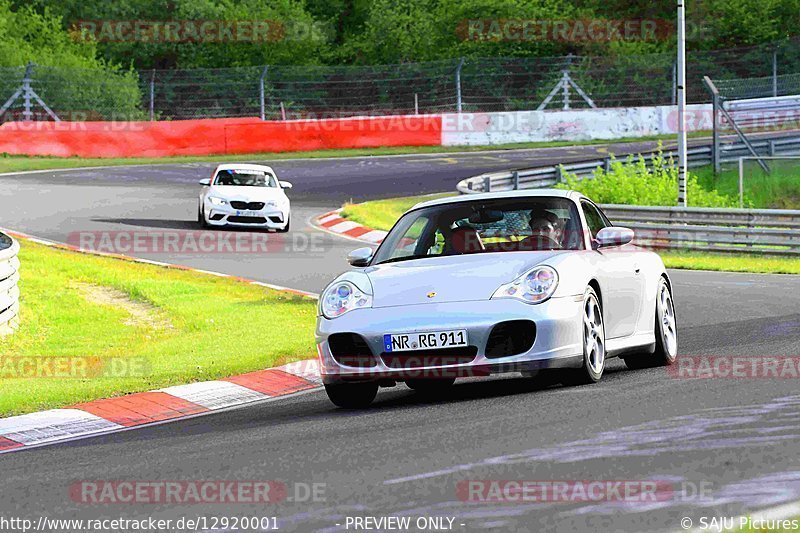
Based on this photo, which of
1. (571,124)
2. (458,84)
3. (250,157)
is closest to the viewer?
(250,157)

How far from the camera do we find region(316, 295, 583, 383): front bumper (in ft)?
29.7

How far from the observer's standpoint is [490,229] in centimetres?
1040

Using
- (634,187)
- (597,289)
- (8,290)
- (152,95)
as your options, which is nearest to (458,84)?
(152,95)

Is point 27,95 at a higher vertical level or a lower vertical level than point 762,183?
higher

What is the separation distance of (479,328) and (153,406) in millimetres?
2549

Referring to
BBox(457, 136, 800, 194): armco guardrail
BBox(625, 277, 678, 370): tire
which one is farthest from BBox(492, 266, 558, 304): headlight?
BBox(457, 136, 800, 194): armco guardrail

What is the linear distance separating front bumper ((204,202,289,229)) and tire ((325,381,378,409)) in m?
17.0

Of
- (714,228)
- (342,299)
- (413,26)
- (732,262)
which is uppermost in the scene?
(413,26)

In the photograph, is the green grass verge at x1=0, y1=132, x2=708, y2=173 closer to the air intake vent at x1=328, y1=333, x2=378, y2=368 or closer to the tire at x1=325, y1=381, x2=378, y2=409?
the tire at x1=325, y1=381, x2=378, y2=409

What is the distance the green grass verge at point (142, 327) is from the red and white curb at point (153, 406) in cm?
23

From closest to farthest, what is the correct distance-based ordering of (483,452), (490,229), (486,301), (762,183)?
(483,452), (486,301), (490,229), (762,183)

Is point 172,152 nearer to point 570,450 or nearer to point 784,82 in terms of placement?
point 784,82

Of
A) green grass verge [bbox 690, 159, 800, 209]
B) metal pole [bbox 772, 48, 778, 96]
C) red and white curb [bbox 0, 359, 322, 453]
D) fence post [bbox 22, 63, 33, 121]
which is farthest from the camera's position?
metal pole [bbox 772, 48, 778, 96]

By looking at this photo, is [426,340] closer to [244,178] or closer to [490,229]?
[490,229]
